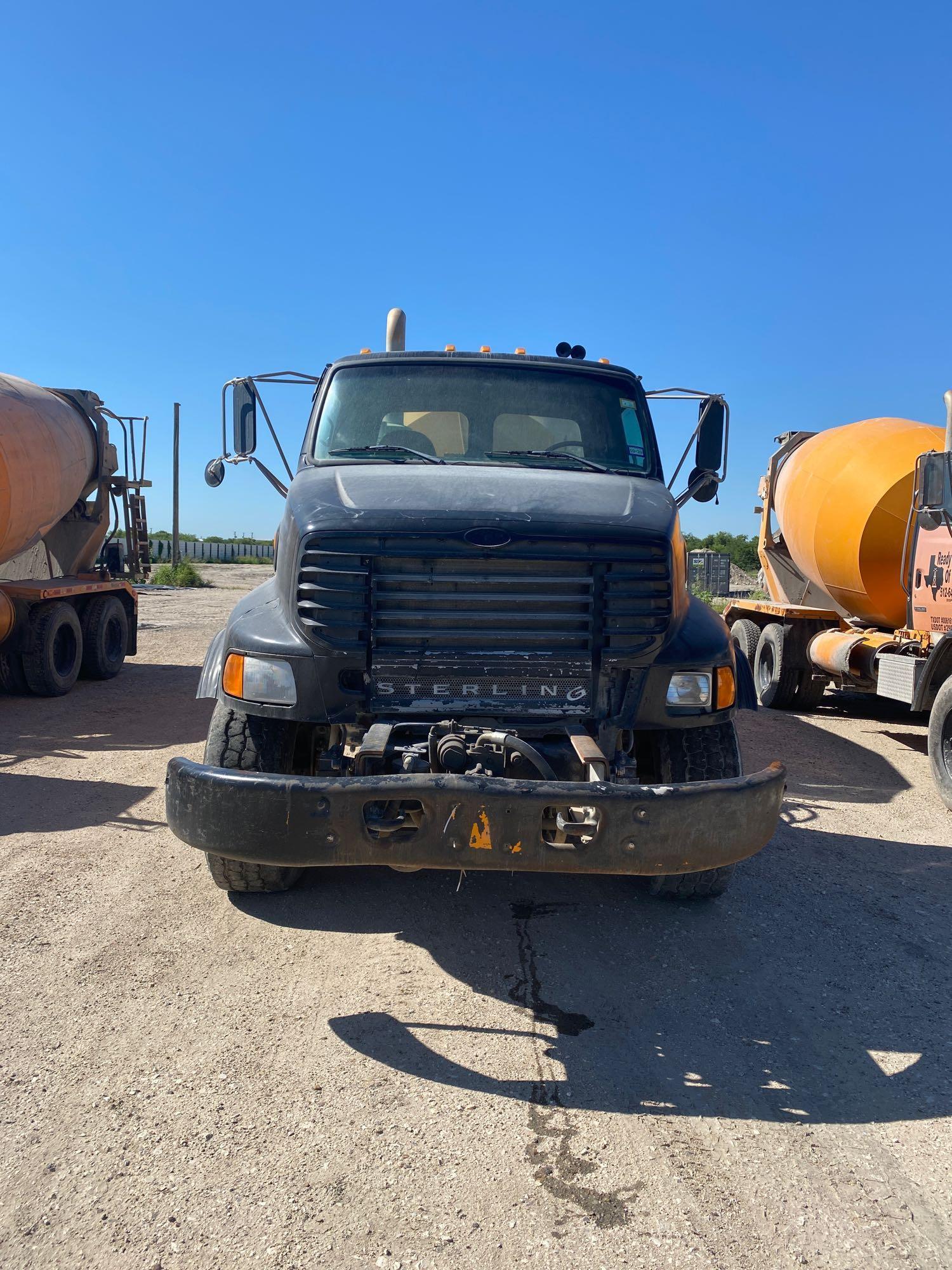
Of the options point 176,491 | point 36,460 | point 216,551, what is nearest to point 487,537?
point 36,460

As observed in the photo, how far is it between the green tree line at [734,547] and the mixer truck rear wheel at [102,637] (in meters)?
31.4

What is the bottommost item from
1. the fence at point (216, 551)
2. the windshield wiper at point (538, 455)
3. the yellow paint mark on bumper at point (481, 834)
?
the fence at point (216, 551)

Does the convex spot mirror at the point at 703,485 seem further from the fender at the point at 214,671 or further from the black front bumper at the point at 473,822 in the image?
the fender at the point at 214,671

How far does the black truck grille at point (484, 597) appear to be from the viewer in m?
3.50

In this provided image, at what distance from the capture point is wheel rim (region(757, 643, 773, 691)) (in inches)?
420

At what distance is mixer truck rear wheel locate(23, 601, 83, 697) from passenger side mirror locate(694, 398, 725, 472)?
783cm

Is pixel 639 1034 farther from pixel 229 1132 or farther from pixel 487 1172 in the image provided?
pixel 229 1132

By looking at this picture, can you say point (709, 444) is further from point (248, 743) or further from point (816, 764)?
point (816, 764)

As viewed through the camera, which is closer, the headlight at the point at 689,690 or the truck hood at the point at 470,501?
the truck hood at the point at 470,501

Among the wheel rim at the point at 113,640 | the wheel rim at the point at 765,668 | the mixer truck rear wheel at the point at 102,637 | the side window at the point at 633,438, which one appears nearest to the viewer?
the side window at the point at 633,438

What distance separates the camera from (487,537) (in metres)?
3.50

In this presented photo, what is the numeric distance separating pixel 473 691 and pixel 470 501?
729 mm

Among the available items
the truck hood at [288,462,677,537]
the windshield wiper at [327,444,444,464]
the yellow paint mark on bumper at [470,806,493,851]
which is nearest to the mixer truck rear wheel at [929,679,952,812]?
the truck hood at [288,462,677,537]

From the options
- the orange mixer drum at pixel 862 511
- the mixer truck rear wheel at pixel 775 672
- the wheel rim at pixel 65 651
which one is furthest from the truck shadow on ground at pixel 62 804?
the mixer truck rear wheel at pixel 775 672
